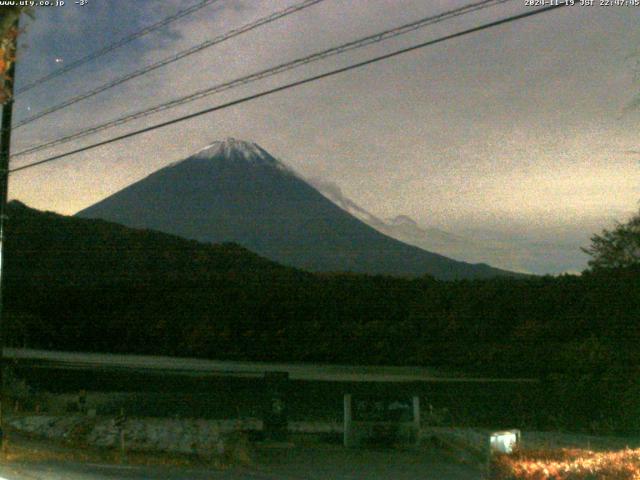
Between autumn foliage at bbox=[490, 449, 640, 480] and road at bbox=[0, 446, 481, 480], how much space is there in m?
4.28

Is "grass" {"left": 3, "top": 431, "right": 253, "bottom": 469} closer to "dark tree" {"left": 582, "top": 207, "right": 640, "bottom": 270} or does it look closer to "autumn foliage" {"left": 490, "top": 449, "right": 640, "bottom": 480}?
"autumn foliage" {"left": 490, "top": 449, "right": 640, "bottom": 480}

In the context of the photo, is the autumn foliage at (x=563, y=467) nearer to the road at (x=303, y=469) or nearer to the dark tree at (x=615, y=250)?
the road at (x=303, y=469)

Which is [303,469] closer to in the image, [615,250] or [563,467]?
[563,467]

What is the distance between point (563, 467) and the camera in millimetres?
7508

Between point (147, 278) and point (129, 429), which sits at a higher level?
point (147, 278)

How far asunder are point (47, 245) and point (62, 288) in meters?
3.93

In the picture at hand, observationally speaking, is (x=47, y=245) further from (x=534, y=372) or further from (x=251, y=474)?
(x=251, y=474)

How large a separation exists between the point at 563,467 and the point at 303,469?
704cm

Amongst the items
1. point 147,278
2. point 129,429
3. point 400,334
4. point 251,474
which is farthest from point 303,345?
point 251,474

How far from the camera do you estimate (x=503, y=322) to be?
29812 millimetres

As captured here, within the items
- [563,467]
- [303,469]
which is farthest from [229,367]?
[563,467]

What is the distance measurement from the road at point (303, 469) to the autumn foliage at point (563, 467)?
168 inches

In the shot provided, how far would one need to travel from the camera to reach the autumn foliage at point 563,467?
7.06 meters

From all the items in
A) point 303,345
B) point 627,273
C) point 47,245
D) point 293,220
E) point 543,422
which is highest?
point 293,220
